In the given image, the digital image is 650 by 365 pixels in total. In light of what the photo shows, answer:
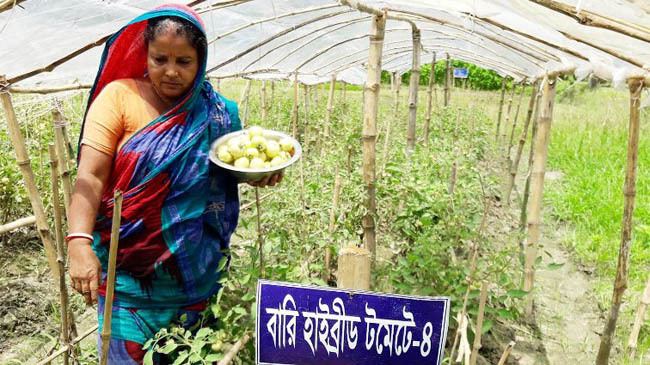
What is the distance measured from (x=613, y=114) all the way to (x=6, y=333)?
441 inches

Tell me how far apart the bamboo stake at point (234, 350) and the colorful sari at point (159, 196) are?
230 mm

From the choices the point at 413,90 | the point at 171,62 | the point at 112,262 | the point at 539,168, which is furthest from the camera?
the point at 413,90

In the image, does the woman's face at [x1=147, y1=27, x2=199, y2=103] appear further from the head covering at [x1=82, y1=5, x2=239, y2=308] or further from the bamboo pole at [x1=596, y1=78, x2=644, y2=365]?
the bamboo pole at [x1=596, y1=78, x2=644, y2=365]

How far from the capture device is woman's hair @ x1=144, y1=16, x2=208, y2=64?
4.66 feet

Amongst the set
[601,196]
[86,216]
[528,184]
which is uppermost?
[86,216]

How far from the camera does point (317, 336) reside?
137 centimetres

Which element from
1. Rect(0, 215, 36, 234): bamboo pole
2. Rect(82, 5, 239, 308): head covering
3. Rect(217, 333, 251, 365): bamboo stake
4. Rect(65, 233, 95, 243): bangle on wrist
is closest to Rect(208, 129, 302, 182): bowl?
Rect(82, 5, 239, 308): head covering

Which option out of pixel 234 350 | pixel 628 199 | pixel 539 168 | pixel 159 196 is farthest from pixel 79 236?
pixel 539 168

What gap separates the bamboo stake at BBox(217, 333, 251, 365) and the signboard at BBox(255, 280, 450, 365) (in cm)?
17

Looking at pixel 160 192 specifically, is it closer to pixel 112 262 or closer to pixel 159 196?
pixel 159 196

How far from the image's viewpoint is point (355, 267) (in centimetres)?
137

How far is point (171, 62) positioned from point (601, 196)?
5334 millimetres

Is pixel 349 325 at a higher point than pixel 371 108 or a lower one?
lower

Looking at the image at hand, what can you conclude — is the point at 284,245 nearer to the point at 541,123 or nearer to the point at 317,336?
the point at 317,336
